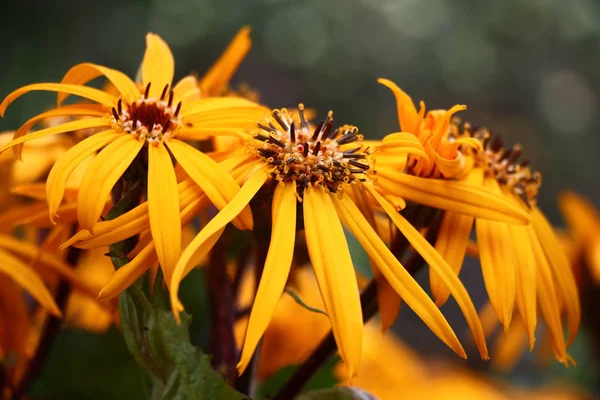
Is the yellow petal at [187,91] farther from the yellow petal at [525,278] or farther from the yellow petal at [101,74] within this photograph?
the yellow petal at [525,278]

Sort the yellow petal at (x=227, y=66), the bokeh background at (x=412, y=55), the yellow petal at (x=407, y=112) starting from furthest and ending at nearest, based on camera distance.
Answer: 1. the bokeh background at (x=412, y=55)
2. the yellow petal at (x=227, y=66)
3. the yellow petal at (x=407, y=112)

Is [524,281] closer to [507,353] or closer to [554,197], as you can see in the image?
[507,353]

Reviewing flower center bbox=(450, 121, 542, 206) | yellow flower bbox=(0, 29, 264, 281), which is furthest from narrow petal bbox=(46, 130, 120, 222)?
flower center bbox=(450, 121, 542, 206)

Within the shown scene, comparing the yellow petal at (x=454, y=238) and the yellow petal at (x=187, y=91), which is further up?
the yellow petal at (x=187, y=91)

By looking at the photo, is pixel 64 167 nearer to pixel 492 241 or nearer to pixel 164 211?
pixel 164 211

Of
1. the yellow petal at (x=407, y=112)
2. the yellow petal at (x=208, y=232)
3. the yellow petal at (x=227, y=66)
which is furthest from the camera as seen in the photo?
the yellow petal at (x=227, y=66)

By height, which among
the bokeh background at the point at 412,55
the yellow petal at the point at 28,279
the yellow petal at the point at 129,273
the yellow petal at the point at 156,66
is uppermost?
the bokeh background at the point at 412,55

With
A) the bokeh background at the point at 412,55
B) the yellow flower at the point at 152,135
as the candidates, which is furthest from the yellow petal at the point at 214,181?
the bokeh background at the point at 412,55

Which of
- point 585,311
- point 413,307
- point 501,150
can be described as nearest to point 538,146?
point 585,311

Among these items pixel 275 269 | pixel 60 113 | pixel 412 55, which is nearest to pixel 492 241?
pixel 275 269
